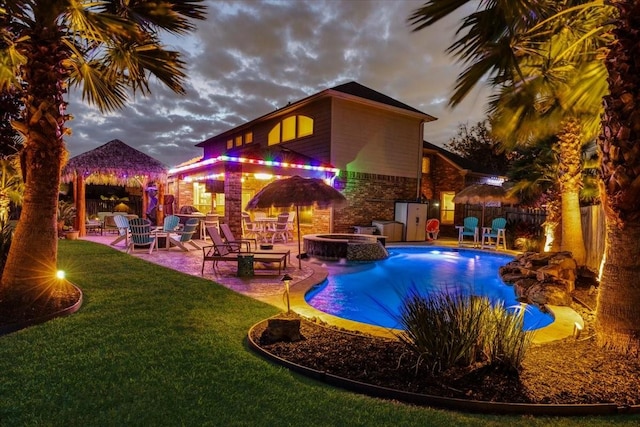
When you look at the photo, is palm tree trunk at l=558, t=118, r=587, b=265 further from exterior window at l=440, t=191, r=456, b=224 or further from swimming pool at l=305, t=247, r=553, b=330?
exterior window at l=440, t=191, r=456, b=224

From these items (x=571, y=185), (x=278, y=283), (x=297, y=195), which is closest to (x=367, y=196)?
(x=571, y=185)

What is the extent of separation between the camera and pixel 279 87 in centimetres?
2608

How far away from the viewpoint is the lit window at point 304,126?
17.9 metres

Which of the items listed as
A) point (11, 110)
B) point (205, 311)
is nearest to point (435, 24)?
point (205, 311)

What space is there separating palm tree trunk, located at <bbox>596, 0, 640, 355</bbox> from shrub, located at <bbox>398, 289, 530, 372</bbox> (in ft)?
3.81

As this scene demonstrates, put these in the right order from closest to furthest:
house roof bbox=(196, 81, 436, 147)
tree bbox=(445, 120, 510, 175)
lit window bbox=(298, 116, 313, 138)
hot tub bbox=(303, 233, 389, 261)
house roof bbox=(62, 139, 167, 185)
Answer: hot tub bbox=(303, 233, 389, 261), house roof bbox=(62, 139, 167, 185), house roof bbox=(196, 81, 436, 147), lit window bbox=(298, 116, 313, 138), tree bbox=(445, 120, 510, 175)

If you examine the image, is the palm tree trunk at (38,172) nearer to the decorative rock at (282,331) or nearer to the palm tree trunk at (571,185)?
the decorative rock at (282,331)

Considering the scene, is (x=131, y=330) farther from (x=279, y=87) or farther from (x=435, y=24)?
(x=279, y=87)

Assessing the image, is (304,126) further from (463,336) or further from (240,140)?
(463,336)

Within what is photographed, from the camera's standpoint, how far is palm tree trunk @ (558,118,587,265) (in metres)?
9.17

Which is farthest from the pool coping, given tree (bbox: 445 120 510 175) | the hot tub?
tree (bbox: 445 120 510 175)

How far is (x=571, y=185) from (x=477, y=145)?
91.8 feet

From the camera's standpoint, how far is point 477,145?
35.5 m

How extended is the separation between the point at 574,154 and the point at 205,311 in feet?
30.4
